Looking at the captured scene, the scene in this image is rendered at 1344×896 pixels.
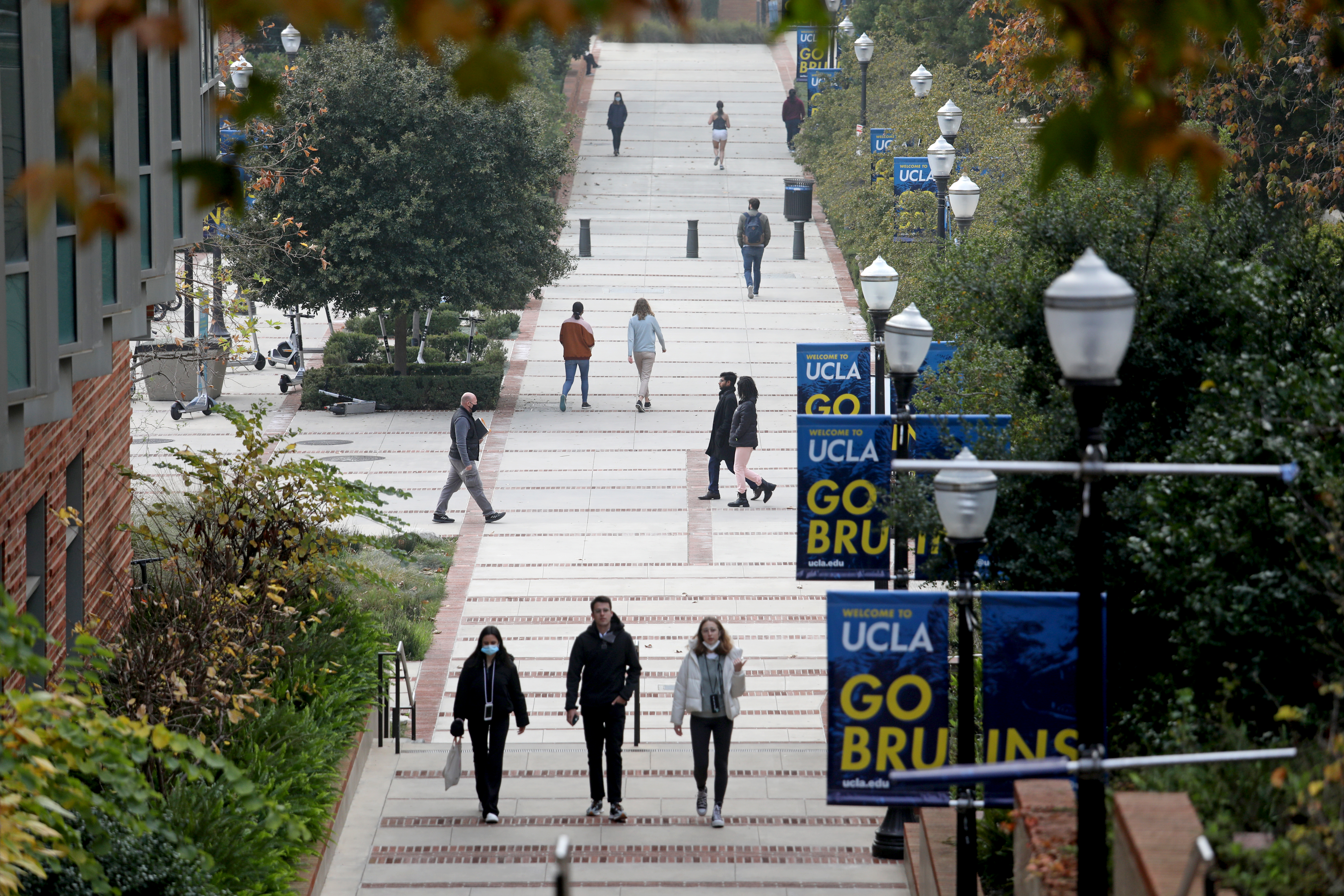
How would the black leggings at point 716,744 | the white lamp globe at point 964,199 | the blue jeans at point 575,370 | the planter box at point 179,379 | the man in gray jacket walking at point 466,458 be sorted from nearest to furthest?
the black leggings at point 716,744 < the man in gray jacket walking at point 466,458 < the white lamp globe at point 964,199 < the blue jeans at point 575,370 < the planter box at point 179,379

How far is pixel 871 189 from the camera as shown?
28.3 meters

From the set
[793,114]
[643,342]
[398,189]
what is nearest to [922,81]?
[643,342]

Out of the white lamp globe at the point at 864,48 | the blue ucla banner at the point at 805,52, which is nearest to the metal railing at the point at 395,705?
the white lamp globe at the point at 864,48

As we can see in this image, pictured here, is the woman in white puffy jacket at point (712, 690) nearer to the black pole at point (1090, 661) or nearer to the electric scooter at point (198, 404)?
the black pole at point (1090, 661)

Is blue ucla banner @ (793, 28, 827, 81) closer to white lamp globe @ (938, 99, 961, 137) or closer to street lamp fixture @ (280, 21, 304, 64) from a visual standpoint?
street lamp fixture @ (280, 21, 304, 64)

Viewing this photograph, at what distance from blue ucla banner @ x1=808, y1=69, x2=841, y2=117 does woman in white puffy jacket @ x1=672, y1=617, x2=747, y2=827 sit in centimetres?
3127

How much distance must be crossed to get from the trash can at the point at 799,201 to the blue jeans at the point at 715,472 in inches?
684

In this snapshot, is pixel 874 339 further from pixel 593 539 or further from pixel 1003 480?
pixel 593 539

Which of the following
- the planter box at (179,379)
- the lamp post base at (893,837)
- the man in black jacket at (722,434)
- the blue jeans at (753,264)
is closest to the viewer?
the lamp post base at (893,837)

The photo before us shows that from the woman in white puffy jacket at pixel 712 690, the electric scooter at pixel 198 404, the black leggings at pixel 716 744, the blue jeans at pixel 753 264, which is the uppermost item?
the blue jeans at pixel 753 264

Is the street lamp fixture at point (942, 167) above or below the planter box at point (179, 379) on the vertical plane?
above

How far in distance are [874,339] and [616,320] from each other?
53.0ft

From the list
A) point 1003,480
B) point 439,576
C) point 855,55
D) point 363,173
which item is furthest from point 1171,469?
point 855,55

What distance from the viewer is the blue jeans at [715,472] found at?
20.0 m
